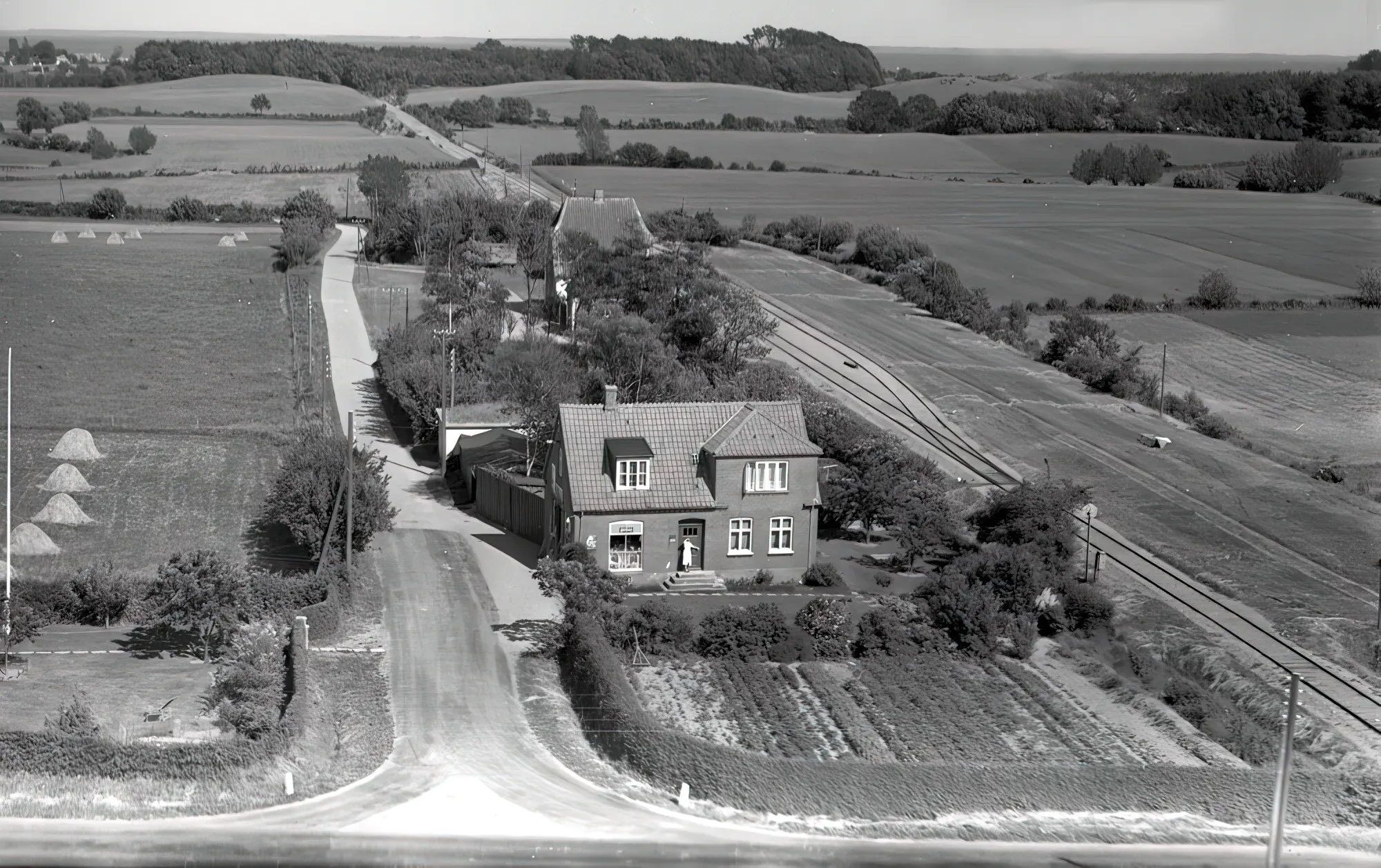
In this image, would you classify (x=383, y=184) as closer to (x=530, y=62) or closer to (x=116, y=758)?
(x=530, y=62)

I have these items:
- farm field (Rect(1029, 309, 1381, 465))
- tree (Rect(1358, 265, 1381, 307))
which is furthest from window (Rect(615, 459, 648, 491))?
tree (Rect(1358, 265, 1381, 307))

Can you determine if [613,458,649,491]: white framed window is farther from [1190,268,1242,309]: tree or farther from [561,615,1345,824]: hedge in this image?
[1190,268,1242,309]: tree

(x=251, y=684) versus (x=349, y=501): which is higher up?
(x=349, y=501)

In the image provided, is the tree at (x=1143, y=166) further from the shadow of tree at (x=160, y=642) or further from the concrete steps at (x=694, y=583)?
the shadow of tree at (x=160, y=642)

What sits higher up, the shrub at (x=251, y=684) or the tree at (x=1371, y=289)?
the tree at (x=1371, y=289)

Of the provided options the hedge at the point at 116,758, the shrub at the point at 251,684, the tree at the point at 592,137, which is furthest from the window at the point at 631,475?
the tree at the point at 592,137

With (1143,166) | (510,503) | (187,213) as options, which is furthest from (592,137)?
(510,503)
